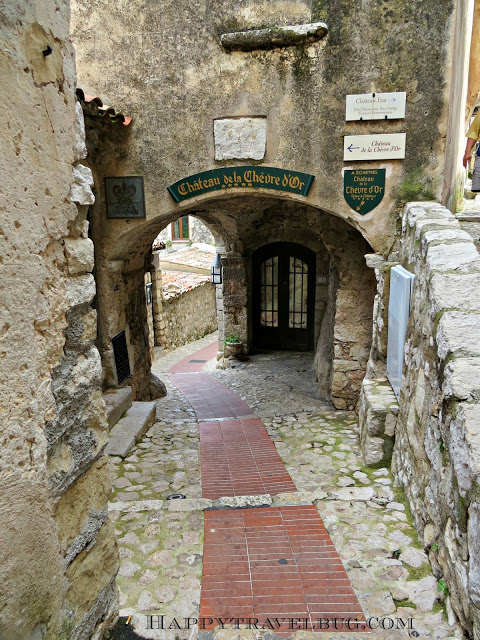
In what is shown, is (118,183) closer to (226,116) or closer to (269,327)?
(226,116)

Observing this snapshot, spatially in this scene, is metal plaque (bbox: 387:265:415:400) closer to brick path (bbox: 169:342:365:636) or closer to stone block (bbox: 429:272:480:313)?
stone block (bbox: 429:272:480:313)

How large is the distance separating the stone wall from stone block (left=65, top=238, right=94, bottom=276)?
1.57 m

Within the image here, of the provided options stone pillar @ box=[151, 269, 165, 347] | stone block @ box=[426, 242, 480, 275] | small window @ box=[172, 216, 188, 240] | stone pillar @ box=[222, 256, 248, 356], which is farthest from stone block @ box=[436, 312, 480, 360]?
small window @ box=[172, 216, 188, 240]

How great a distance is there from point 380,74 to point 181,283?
37.7ft

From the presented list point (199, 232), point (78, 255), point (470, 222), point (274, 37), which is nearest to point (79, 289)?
point (78, 255)

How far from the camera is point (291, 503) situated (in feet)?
11.1

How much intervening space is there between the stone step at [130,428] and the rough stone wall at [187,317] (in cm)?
760

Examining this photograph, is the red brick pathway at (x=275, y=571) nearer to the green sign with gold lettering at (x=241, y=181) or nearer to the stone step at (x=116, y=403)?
the stone step at (x=116, y=403)

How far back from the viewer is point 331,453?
4.27 metres

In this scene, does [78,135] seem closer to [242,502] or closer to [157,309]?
[242,502]

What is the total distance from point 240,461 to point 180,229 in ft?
67.7

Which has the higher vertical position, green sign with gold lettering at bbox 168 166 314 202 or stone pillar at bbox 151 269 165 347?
green sign with gold lettering at bbox 168 166 314 202

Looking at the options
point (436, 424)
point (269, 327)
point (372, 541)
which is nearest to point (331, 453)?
point (372, 541)

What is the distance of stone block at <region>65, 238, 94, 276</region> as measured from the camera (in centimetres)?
172
